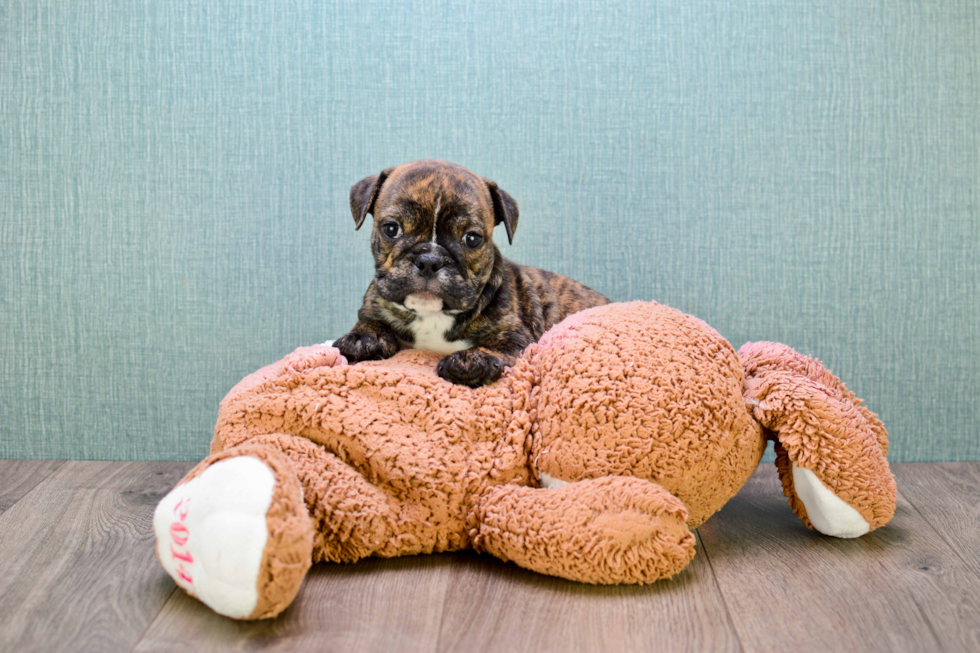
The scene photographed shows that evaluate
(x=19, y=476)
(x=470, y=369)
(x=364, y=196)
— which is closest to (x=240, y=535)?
(x=470, y=369)

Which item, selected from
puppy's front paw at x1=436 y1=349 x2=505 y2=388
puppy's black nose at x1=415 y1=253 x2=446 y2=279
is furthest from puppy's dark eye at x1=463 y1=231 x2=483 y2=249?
puppy's front paw at x1=436 y1=349 x2=505 y2=388

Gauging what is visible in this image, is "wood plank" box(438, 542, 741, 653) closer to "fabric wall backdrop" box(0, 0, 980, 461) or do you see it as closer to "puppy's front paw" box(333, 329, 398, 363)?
"puppy's front paw" box(333, 329, 398, 363)

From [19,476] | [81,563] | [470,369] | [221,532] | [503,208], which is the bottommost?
[19,476]

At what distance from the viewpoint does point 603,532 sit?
154 centimetres

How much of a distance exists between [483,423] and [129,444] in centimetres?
155

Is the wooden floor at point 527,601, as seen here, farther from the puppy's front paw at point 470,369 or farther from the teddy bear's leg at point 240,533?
the puppy's front paw at point 470,369

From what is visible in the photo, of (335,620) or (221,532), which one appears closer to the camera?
(221,532)

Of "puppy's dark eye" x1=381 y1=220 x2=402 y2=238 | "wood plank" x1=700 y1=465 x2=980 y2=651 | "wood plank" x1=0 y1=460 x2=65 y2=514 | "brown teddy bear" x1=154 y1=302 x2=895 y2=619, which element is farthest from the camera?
"wood plank" x1=0 y1=460 x2=65 y2=514

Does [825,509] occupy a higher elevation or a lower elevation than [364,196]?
lower

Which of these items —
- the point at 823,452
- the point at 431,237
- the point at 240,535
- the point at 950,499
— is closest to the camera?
the point at 240,535

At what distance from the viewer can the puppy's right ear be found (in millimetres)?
2021

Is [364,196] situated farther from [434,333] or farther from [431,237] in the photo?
[434,333]

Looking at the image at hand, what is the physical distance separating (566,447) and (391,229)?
0.67 metres

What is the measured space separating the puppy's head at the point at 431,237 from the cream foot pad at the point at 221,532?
2.00 ft
